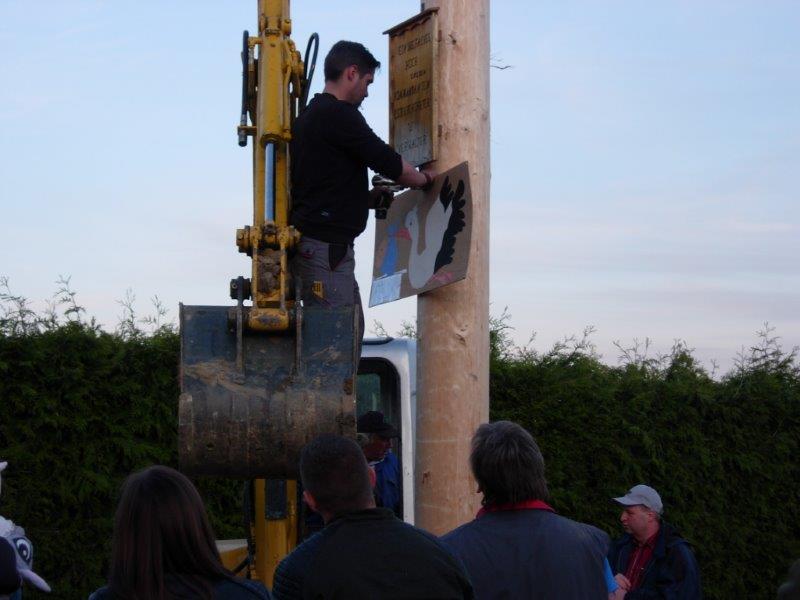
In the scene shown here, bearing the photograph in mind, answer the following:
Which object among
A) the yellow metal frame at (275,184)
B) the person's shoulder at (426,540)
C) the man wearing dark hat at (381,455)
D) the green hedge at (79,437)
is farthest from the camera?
the green hedge at (79,437)

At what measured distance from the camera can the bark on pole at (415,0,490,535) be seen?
4.46 m

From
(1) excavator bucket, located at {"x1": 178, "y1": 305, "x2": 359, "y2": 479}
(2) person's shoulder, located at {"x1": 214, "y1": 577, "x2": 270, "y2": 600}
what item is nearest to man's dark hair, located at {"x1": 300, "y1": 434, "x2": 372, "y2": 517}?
(2) person's shoulder, located at {"x1": 214, "y1": 577, "x2": 270, "y2": 600}

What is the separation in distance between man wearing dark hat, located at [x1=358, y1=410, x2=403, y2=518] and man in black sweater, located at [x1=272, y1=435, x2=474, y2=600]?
4113mm

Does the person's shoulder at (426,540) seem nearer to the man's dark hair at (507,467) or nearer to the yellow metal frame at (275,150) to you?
the man's dark hair at (507,467)

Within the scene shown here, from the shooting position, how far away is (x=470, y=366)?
449 centimetres

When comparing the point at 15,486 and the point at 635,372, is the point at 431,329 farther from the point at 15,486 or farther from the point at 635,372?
→ the point at 635,372

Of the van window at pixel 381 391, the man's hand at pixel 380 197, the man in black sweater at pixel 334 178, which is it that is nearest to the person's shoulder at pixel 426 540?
the man in black sweater at pixel 334 178

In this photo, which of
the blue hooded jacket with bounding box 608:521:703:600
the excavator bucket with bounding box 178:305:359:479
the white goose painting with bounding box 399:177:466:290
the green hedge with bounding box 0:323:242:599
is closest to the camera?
the excavator bucket with bounding box 178:305:359:479

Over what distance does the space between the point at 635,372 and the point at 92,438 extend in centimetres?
489

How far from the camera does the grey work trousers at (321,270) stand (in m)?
5.02

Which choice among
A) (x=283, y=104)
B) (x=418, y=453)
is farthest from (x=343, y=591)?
(x=283, y=104)

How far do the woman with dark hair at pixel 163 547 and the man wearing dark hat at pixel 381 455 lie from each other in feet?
14.7

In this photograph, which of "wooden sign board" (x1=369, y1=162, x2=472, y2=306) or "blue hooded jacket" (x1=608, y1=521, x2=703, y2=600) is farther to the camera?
"blue hooded jacket" (x1=608, y1=521, x2=703, y2=600)

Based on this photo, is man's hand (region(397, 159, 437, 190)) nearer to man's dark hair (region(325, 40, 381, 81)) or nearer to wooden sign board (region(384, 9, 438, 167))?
wooden sign board (region(384, 9, 438, 167))
